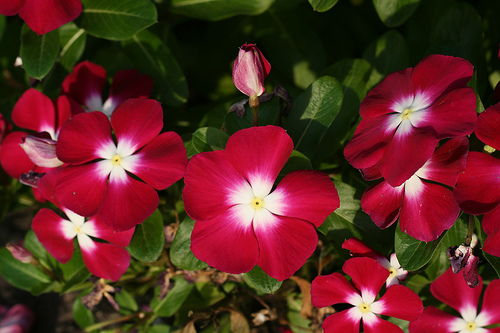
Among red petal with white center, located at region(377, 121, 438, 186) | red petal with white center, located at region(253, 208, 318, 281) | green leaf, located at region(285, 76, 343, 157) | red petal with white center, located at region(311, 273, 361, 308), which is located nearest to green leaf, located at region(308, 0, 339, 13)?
green leaf, located at region(285, 76, 343, 157)

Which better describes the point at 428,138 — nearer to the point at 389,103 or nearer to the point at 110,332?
the point at 389,103

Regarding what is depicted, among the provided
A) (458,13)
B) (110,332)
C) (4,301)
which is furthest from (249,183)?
(4,301)

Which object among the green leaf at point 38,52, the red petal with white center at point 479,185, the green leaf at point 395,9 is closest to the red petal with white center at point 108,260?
the green leaf at point 38,52

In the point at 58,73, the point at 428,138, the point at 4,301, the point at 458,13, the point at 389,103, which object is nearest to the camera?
the point at 428,138

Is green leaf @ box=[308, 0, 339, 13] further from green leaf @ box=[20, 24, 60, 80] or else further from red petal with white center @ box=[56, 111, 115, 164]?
green leaf @ box=[20, 24, 60, 80]

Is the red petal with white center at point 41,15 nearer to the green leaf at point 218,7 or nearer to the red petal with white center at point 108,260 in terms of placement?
the green leaf at point 218,7

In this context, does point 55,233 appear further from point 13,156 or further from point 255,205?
point 255,205

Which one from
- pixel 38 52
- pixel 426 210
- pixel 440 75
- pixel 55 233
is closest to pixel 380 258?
pixel 426 210
